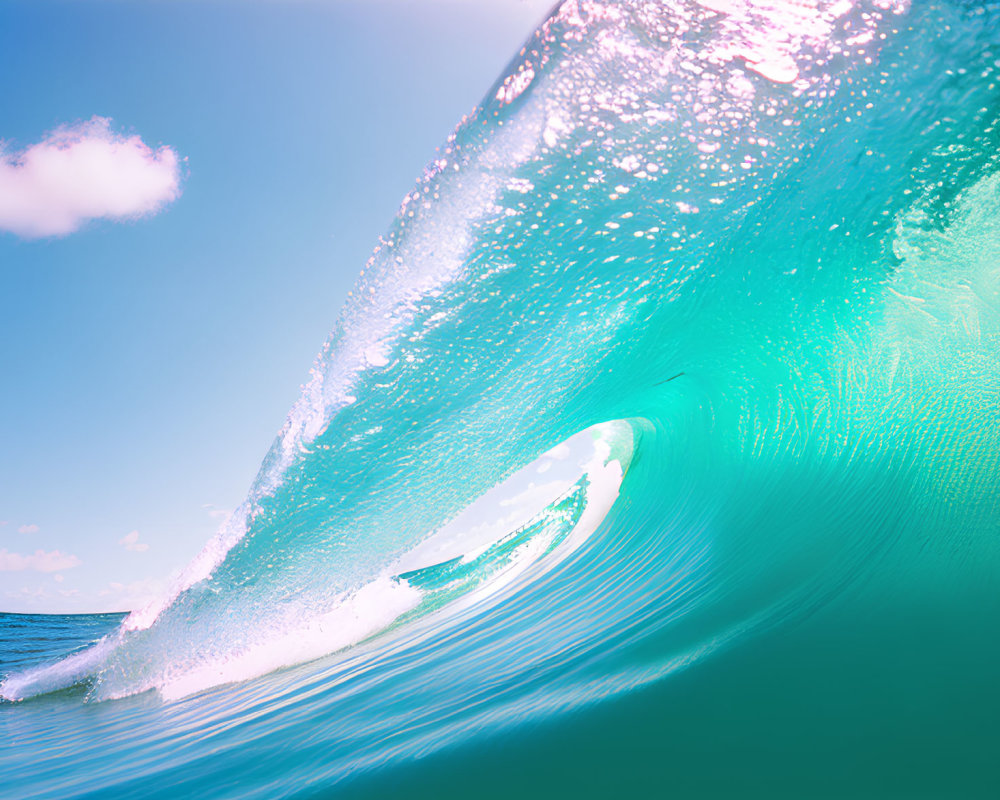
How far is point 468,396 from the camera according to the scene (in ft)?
6.55

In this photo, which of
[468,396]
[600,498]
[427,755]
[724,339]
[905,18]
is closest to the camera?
[427,755]

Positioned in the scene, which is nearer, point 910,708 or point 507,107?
point 910,708

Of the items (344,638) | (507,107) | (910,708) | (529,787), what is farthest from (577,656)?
(344,638)

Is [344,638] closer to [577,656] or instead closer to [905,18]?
[577,656]

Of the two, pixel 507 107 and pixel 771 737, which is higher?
pixel 507 107

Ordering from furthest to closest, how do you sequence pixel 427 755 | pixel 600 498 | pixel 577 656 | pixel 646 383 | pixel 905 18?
pixel 600 498 < pixel 646 383 < pixel 577 656 < pixel 905 18 < pixel 427 755

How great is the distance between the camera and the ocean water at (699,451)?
3.25ft

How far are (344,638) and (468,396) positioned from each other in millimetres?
1862

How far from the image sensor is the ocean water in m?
0.99

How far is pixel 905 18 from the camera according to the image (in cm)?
137

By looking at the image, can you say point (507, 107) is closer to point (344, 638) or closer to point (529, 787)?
point (529, 787)

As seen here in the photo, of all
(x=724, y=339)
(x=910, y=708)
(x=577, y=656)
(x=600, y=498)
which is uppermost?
(x=724, y=339)

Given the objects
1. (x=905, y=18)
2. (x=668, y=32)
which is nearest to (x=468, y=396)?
(x=668, y=32)

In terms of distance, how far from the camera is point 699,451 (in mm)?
2758
